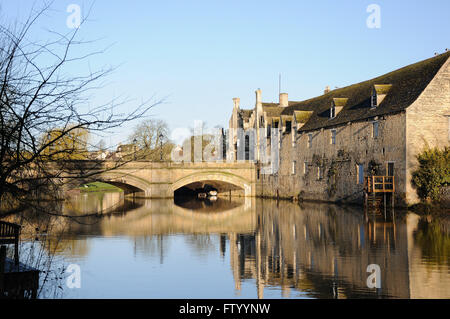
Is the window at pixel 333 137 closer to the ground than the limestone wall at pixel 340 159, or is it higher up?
higher up

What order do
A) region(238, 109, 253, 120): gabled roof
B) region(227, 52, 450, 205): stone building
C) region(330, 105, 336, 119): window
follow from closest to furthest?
region(227, 52, 450, 205): stone building < region(330, 105, 336, 119): window < region(238, 109, 253, 120): gabled roof

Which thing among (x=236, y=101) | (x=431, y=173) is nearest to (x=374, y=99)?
(x=431, y=173)

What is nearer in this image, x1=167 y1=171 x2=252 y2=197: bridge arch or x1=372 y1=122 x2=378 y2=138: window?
x1=372 y1=122 x2=378 y2=138: window

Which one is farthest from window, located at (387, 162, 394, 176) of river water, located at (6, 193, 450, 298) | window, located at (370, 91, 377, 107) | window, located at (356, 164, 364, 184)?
river water, located at (6, 193, 450, 298)

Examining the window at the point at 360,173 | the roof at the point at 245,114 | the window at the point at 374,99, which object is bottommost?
the window at the point at 360,173

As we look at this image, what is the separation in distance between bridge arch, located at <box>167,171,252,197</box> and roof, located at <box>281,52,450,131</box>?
31.4 ft

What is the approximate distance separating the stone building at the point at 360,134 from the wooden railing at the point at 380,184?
448 mm

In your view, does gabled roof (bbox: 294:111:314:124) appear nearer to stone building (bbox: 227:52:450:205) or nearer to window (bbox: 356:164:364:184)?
stone building (bbox: 227:52:450:205)

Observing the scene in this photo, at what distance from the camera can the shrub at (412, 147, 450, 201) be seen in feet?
103

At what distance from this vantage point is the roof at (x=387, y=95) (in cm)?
3397

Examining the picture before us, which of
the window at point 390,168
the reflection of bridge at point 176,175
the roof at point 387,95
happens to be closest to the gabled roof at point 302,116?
the roof at point 387,95

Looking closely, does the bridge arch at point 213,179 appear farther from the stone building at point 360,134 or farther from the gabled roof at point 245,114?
the gabled roof at point 245,114

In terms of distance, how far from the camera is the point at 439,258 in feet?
49.8
